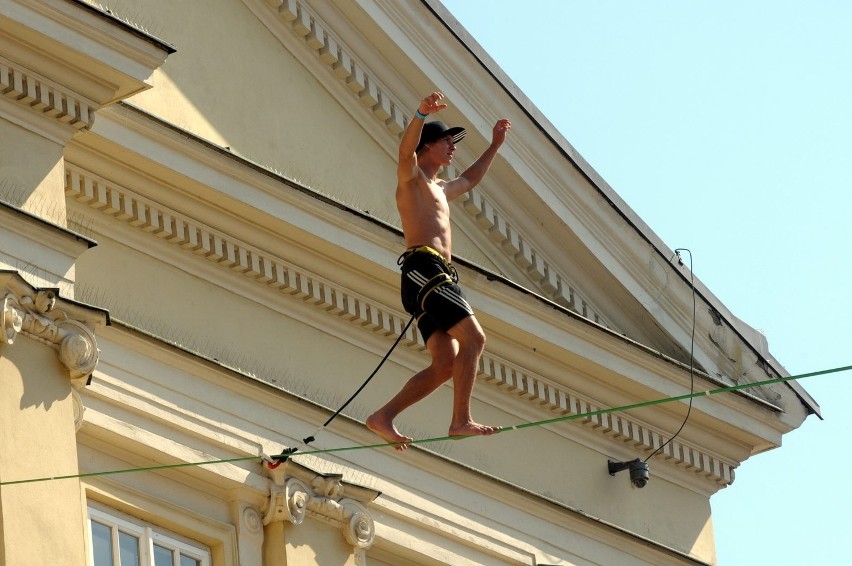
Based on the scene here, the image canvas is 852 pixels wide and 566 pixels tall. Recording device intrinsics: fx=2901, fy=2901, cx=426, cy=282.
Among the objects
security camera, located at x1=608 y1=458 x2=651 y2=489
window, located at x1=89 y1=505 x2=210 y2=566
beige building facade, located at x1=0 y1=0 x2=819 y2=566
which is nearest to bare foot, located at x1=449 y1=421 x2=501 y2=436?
beige building facade, located at x1=0 y1=0 x2=819 y2=566

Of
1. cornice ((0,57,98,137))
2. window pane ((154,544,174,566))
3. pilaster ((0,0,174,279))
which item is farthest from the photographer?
window pane ((154,544,174,566))

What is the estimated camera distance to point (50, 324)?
17656mm

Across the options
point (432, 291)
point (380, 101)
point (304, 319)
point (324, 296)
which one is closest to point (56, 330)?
point (432, 291)

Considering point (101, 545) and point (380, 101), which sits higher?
point (380, 101)

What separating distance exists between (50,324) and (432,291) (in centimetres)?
301

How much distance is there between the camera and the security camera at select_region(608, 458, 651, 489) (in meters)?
22.5

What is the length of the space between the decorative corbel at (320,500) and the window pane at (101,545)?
1.40m

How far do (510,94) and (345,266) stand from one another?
8.68 feet

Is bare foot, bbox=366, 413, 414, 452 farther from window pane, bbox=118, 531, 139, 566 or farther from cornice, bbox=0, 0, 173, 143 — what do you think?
cornice, bbox=0, 0, 173, 143

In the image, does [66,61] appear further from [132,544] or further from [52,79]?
[132,544]

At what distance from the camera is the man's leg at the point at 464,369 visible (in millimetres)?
15703

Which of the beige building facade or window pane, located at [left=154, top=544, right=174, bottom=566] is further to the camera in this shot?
window pane, located at [left=154, top=544, right=174, bottom=566]

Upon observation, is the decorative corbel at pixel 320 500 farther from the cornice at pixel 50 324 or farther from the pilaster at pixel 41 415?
the cornice at pixel 50 324

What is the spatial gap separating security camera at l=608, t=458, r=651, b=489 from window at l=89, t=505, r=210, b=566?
4.52m
